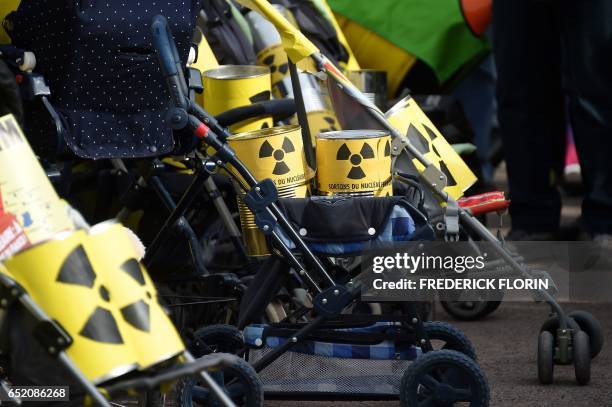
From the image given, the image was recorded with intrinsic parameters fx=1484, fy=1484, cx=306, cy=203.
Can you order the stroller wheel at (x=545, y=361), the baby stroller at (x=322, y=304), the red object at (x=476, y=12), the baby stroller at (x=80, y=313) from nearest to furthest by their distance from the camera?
the baby stroller at (x=80, y=313) < the baby stroller at (x=322, y=304) < the stroller wheel at (x=545, y=361) < the red object at (x=476, y=12)

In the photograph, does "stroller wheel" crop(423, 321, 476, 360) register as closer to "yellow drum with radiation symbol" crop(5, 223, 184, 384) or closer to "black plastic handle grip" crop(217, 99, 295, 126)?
"black plastic handle grip" crop(217, 99, 295, 126)

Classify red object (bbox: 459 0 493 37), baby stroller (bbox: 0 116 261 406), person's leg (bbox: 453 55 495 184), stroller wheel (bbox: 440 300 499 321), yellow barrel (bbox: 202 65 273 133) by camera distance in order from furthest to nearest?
1. person's leg (bbox: 453 55 495 184)
2. red object (bbox: 459 0 493 37)
3. stroller wheel (bbox: 440 300 499 321)
4. yellow barrel (bbox: 202 65 273 133)
5. baby stroller (bbox: 0 116 261 406)

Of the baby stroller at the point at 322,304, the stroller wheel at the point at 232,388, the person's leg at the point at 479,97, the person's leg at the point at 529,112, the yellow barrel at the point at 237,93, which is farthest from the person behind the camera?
the person's leg at the point at 479,97

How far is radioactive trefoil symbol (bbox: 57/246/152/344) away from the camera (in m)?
3.15

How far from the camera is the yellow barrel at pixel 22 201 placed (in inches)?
126

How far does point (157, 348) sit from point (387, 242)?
1.20 m

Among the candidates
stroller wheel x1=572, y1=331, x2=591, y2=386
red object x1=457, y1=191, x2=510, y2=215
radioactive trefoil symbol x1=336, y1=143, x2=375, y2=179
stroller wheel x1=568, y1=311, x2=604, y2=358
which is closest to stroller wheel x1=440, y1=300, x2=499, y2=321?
stroller wheel x1=568, y1=311, x2=604, y2=358

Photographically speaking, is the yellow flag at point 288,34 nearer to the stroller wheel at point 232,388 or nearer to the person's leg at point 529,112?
the stroller wheel at point 232,388

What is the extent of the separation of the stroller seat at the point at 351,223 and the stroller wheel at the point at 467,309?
1.44 metres

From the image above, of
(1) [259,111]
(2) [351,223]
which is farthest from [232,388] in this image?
(1) [259,111]

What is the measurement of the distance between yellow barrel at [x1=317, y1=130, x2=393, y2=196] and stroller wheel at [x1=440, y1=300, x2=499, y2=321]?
1.24 meters

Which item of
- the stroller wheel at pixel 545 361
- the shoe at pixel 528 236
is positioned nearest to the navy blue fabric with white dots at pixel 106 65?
the stroller wheel at pixel 545 361

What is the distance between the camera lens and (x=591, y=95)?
6.29m

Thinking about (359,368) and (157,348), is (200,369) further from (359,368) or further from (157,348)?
(359,368)
